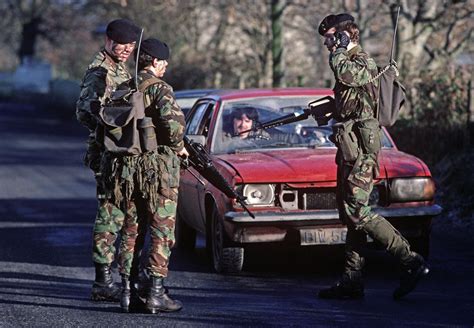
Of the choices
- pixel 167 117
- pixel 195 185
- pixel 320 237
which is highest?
pixel 167 117

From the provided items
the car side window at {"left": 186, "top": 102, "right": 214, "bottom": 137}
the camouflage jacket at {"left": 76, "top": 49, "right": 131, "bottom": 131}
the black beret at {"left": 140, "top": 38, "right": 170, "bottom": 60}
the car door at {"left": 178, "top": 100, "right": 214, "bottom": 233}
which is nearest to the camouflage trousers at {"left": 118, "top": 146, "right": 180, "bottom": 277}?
the black beret at {"left": 140, "top": 38, "right": 170, "bottom": 60}

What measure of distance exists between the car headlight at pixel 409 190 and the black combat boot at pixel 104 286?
2.31m

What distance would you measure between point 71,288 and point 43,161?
14.9 meters

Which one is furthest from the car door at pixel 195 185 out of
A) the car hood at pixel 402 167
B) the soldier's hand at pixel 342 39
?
the soldier's hand at pixel 342 39

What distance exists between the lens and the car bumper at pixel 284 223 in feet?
30.5

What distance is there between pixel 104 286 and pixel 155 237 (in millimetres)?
734

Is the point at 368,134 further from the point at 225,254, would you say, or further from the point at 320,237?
the point at 225,254

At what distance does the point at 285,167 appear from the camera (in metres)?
9.52

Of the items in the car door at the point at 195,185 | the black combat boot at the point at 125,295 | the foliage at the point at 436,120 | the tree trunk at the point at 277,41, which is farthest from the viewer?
the tree trunk at the point at 277,41

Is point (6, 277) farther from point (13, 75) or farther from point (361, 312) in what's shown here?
point (13, 75)

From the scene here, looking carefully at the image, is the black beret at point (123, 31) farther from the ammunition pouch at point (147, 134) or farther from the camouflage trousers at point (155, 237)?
the camouflage trousers at point (155, 237)

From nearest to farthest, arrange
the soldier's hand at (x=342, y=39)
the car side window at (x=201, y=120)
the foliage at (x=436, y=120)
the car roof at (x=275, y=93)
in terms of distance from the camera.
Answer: the soldier's hand at (x=342, y=39) < the car roof at (x=275, y=93) < the car side window at (x=201, y=120) < the foliage at (x=436, y=120)

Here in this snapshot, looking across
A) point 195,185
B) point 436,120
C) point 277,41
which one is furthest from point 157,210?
point 277,41

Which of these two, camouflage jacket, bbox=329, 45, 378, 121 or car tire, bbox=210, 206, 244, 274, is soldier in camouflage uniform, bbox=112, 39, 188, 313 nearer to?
camouflage jacket, bbox=329, 45, 378, 121
